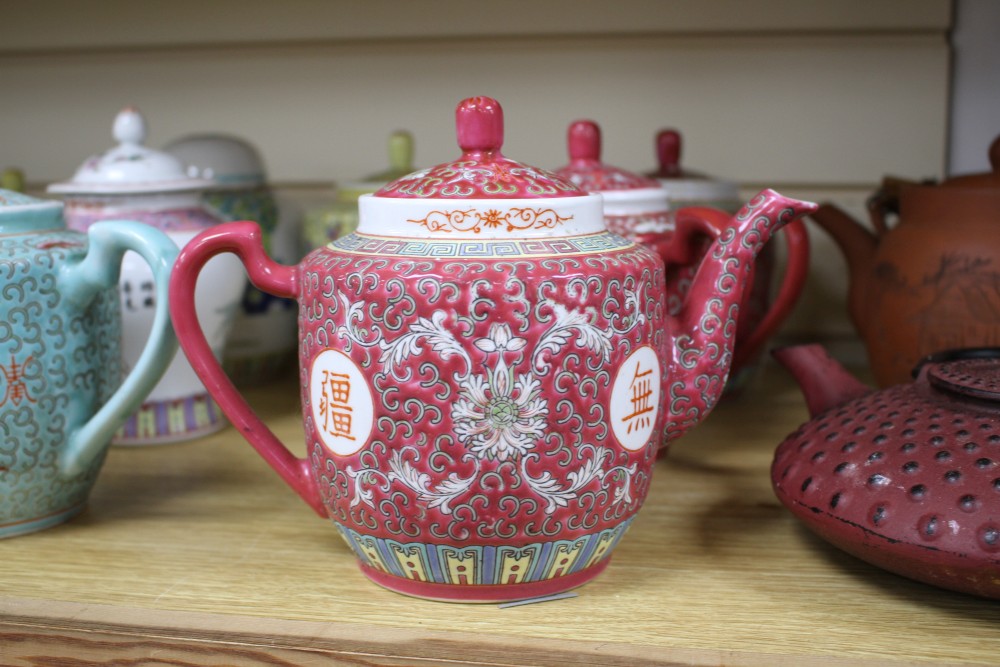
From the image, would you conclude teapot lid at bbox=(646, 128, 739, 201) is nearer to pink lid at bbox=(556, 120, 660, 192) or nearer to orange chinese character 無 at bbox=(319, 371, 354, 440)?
pink lid at bbox=(556, 120, 660, 192)

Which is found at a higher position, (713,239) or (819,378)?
(713,239)

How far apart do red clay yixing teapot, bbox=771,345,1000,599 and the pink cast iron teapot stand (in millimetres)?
110

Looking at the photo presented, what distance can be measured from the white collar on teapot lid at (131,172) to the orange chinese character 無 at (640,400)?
0.52m

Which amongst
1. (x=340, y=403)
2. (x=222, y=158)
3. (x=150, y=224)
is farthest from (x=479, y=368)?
(x=222, y=158)

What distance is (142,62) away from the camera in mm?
1376

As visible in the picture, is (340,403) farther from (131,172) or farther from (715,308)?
(131,172)

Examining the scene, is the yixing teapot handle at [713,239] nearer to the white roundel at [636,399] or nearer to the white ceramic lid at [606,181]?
the white ceramic lid at [606,181]

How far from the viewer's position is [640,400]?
2.01 ft

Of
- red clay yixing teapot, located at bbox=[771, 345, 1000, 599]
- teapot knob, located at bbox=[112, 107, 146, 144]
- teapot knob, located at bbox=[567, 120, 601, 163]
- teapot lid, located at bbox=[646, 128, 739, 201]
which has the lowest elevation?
red clay yixing teapot, located at bbox=[771, 345, 1000, 599]

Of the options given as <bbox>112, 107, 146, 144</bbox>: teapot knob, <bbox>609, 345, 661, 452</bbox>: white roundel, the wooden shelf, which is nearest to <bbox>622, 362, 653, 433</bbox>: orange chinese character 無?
<bbox>609, 345, 661, 452</bbox>: white roundel

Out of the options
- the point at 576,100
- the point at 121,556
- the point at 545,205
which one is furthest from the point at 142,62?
the point at 545,205

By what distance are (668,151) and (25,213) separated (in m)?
0.63

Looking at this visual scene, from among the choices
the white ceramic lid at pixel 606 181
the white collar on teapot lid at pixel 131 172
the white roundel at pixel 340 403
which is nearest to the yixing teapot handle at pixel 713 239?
the white ceramic lid at pixel 606 181

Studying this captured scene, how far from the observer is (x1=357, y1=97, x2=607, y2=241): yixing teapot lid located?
1.93 ft
